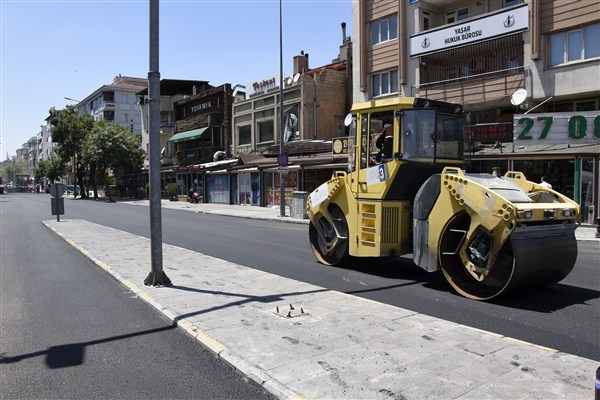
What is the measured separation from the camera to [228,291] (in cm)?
762

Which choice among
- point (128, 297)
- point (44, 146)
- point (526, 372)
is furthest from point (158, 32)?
point (44, 146)

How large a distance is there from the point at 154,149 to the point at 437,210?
4731mm

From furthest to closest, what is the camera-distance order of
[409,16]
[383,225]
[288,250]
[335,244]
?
[409,16] → [288,250] → [335,244] → [383,225]

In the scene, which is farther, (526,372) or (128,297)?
(128,297)

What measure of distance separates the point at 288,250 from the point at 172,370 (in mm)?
8203

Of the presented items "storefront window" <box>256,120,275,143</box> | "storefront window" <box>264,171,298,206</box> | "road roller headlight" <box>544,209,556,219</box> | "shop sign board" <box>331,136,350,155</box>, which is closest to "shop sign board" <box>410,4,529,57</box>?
"storefront window" <box>264,171,298,206</box>

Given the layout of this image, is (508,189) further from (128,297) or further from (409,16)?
(409,16)

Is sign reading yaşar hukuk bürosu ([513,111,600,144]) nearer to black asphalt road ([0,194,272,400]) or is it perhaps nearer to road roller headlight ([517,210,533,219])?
road roller headlight ([517,210,533,219])

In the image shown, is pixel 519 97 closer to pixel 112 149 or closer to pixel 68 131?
pixel 112 149

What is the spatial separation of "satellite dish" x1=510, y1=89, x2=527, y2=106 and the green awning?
30438mm

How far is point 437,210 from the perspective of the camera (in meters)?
7.45

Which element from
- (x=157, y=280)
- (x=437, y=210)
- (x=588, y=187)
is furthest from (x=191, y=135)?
(x=437, y=210)

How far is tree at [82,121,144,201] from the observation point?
52938mm

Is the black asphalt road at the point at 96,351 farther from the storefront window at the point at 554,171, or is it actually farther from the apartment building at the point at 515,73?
the storefront window at the point at 554,171
